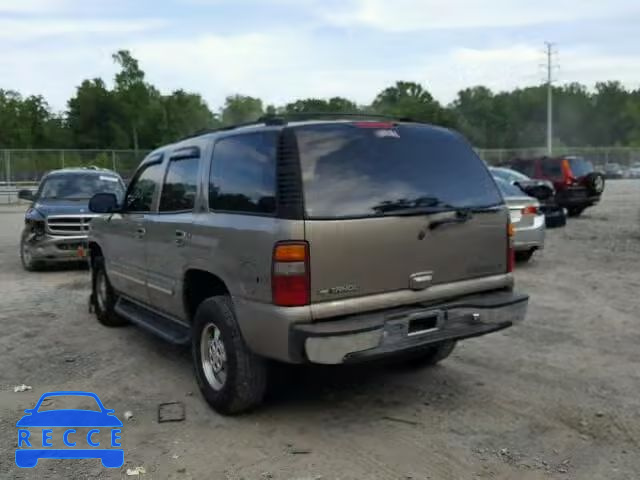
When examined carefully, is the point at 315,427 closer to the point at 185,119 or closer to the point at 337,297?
the point at 337,297

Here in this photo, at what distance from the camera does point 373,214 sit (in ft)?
13.4

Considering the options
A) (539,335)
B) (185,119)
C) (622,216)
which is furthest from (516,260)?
(185,119)

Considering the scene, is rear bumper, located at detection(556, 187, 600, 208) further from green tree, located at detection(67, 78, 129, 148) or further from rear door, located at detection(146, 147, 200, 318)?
green tree, located at detection(67, 78, 129, 148)

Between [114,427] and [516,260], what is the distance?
8.16m

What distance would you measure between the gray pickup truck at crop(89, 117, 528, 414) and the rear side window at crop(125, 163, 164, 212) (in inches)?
23.5

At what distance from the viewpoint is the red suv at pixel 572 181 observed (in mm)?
18953

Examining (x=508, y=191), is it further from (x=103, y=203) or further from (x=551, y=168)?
(x=551, y=168)

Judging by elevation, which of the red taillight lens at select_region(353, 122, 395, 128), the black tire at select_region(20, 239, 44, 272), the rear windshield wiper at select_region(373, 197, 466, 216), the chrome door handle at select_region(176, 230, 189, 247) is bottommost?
the black tire at select_region(20, 239, 44, 272)

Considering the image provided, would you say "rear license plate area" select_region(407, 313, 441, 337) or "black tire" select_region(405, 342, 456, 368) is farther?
"black tire" select_region(405, 342, 456, 368)

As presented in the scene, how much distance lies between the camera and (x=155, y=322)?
5.64m

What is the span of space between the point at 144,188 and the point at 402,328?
3.02 meters

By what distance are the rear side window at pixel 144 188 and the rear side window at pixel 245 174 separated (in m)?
1.16

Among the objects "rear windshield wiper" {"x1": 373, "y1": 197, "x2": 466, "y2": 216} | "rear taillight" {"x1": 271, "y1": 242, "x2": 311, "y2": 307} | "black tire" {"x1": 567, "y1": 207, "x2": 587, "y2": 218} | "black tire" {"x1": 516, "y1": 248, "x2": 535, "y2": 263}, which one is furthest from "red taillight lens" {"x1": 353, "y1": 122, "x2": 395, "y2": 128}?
"black tire" {"x1": 567, "y1": 207, "x2": 587, "y2": 218}

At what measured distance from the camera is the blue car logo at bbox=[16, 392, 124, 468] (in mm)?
4059
